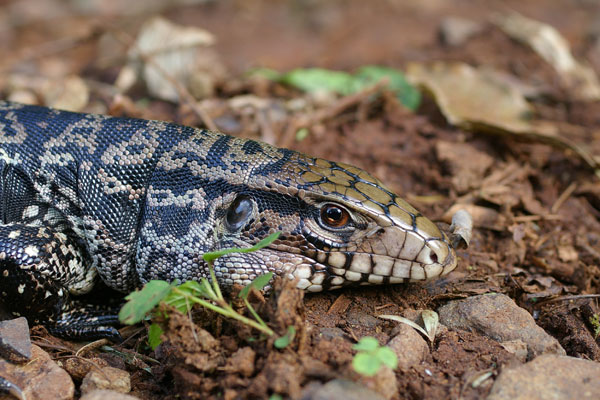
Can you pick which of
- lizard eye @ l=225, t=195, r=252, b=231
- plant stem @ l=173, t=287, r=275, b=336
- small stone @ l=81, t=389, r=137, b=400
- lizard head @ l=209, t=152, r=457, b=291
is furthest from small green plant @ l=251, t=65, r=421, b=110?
small stone @ l=81, t=389, r=137, b=400

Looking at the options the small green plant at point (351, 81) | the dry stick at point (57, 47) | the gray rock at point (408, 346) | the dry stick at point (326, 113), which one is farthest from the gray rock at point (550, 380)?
the dry stick at point (57, 47)

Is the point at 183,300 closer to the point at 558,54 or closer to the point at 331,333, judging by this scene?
the point at 331,333

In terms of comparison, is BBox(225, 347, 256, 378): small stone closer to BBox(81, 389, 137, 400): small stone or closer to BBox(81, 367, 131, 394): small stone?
BBox(81, 389, 137, 400): small stone

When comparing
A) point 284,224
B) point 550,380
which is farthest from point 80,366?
point 550,380

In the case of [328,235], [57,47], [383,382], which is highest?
[57,47]

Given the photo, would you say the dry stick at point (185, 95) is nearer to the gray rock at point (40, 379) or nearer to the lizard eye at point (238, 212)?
the lizard eye at point (238, 212)

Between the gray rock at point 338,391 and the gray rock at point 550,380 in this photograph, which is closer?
the gray rock at point 338,391

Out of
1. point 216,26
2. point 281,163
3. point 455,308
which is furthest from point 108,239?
point 216,26
